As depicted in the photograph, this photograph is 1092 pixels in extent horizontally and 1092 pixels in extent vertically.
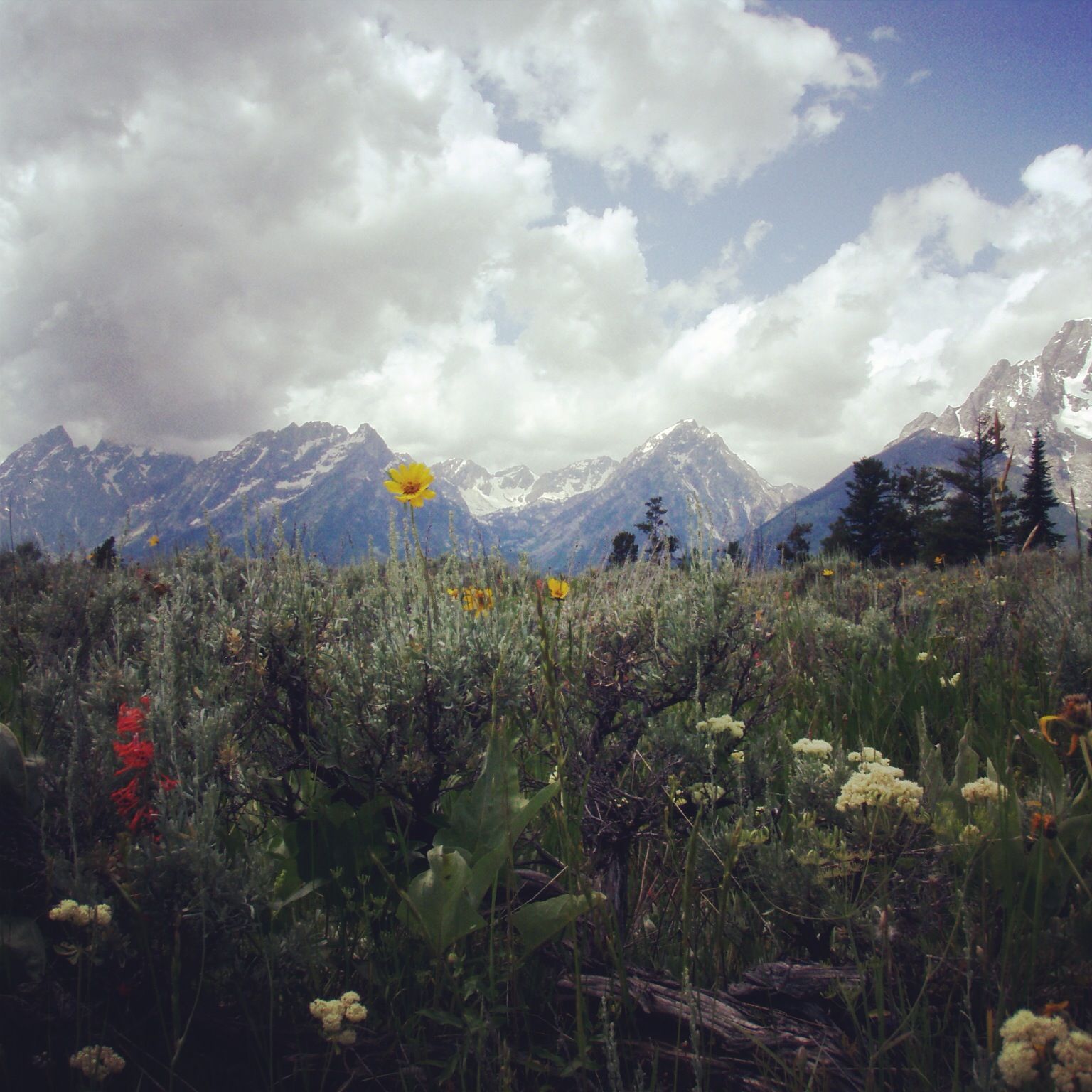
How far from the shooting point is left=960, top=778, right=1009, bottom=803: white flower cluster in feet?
4.72

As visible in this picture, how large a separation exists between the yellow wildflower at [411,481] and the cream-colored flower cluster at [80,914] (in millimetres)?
1744

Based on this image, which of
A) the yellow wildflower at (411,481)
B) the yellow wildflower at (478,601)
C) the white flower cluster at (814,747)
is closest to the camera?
the white flower cluster at (814,747)

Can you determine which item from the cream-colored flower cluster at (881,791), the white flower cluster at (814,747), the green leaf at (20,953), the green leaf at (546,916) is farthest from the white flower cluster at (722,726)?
the green leaf at (20,953)

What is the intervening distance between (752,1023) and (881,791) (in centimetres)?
55

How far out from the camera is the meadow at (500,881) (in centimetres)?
115

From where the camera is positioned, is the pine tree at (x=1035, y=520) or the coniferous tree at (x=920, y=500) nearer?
the pine tree at (x=1035, y=520)

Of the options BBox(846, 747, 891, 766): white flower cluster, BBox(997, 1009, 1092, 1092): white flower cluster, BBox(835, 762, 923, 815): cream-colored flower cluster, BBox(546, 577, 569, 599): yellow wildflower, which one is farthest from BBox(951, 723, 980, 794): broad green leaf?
BBox(546, 577, 569, 599): yellow wildflower

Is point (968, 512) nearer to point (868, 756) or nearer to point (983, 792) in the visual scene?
point (868, 756)

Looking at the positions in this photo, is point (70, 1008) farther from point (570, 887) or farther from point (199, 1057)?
point (570, 887)

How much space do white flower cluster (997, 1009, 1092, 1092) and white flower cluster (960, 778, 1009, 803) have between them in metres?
0.60

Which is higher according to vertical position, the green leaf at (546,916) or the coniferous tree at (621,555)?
the coniferous tree at (621,555)

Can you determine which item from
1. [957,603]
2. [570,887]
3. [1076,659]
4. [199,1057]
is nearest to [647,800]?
[570,887]

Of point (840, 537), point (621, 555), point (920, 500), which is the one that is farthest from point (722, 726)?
point (920, 500)

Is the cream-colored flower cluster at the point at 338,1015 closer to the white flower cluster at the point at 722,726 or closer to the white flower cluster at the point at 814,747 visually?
the white flower cluster at the point at 722,726
